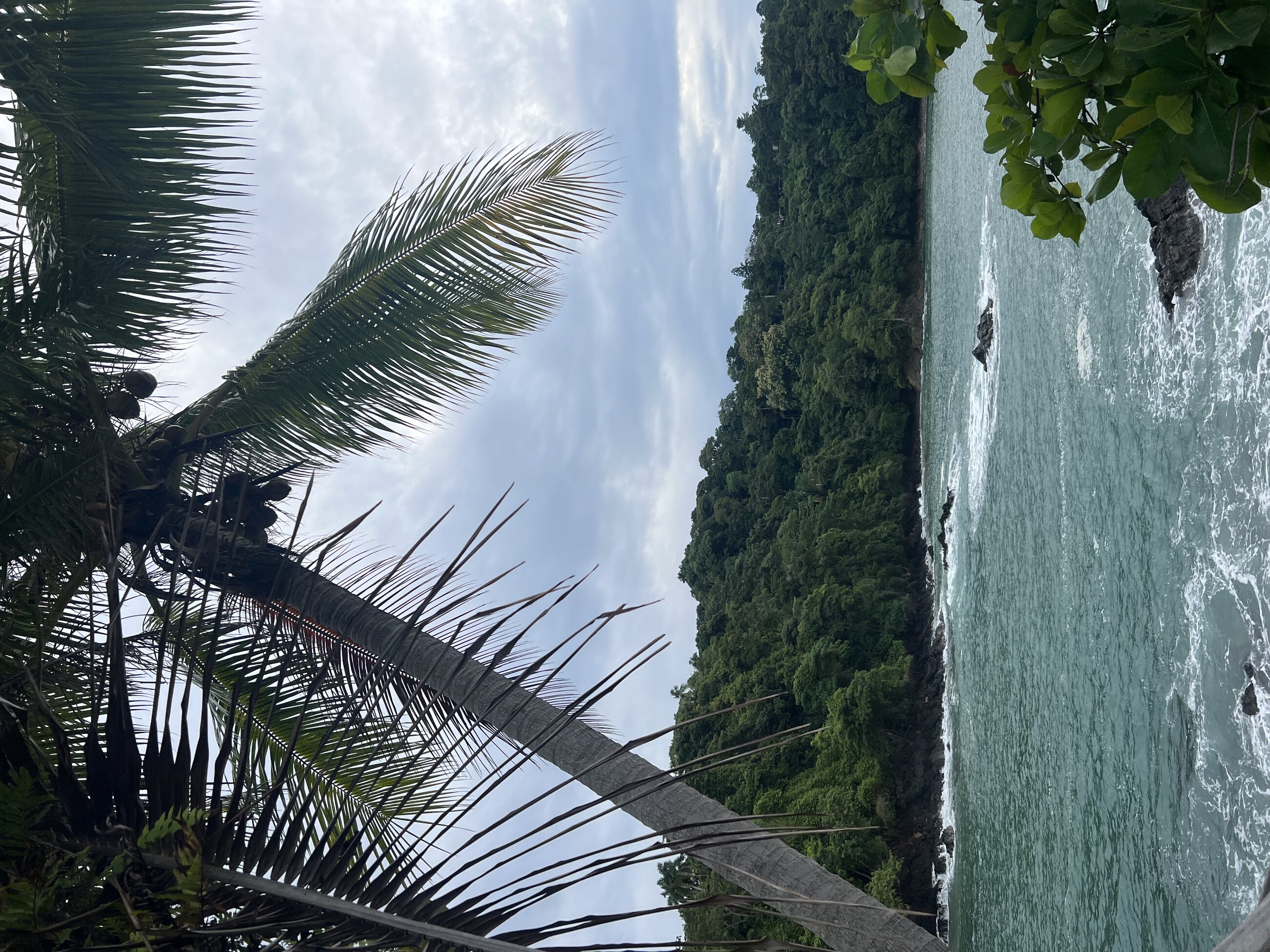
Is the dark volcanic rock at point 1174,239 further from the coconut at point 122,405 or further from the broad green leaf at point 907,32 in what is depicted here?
the coconut at point 122,405

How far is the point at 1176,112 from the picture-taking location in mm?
1862

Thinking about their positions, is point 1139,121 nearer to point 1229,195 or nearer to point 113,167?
point 1229,195

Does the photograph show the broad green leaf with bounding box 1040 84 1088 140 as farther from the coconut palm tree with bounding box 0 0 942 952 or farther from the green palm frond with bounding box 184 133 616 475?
the green palm frond with bounding box 184 133 616 475

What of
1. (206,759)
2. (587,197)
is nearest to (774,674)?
(587,197)

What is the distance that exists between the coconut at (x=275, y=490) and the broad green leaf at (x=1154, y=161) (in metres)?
4.89

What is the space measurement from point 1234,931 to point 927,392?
22438mm

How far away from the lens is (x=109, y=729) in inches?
99.0

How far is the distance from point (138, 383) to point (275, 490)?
3.13 ft

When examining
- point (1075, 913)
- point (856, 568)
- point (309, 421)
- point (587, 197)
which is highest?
point (856, 568)

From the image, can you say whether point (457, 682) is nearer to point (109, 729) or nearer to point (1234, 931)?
point (109, 729)

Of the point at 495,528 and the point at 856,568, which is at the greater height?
the point at 856,568

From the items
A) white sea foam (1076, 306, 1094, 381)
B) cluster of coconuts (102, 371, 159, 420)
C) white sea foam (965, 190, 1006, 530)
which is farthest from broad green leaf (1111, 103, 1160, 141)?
white sea foam (965, 190, 1006, 530)

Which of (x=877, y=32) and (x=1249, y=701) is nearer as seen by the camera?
(x=877, y=32)

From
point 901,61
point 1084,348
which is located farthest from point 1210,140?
point 1084,348
